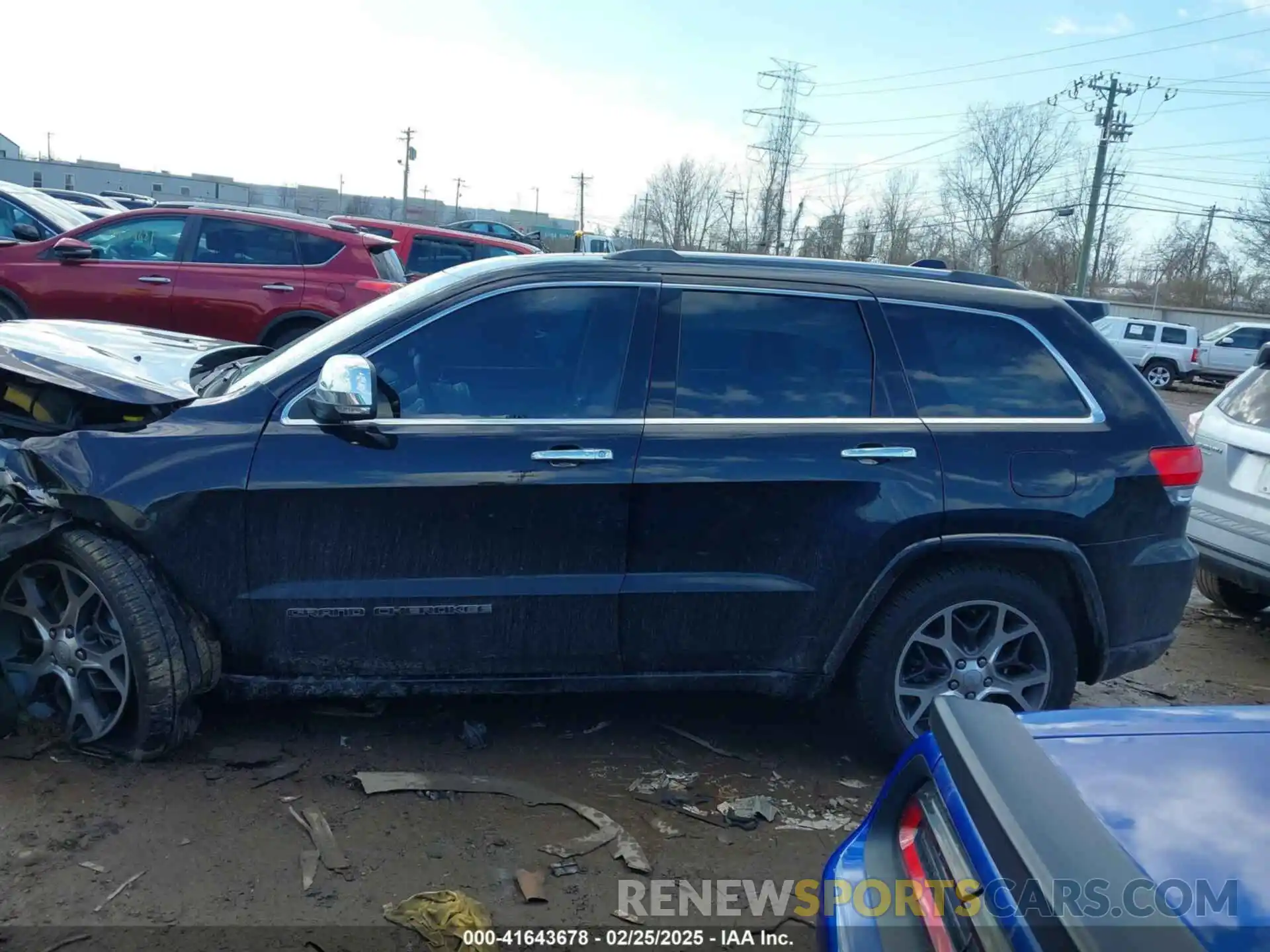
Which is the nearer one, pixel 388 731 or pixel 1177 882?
pixel 1177 882

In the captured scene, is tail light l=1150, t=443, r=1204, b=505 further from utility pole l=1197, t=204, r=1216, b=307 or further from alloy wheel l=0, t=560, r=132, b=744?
utility pole l=1197, t=204, r=1216, b=307

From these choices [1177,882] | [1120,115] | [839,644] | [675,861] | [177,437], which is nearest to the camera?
[1177,882]

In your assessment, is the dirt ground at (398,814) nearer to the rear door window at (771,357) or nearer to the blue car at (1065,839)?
the blue car at (1065,839)

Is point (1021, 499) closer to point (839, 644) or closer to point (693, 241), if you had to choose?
point (839, 644)

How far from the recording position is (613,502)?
3.54 metres

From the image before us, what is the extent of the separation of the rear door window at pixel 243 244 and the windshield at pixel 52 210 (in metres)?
1.74

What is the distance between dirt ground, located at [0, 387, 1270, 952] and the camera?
2.92m

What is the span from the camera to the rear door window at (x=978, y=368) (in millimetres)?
3811

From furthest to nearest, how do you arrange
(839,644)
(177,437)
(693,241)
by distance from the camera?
(693,241)
(839,644)
(177,437)

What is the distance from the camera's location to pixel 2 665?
144 inches

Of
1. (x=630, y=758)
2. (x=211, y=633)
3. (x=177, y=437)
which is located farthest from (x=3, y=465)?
(x=630, y=758)

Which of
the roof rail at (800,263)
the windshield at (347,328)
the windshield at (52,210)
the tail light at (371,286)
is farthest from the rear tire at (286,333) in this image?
the roof rail at (800,263)

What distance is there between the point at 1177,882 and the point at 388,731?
294cm

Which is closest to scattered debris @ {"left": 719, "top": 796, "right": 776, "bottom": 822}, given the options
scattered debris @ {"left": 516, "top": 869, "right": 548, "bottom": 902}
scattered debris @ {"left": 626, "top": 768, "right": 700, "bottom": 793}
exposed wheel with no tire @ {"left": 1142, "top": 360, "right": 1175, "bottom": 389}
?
scattered debris @ {"left": 626, "top": 768, "right": 700, "bottom": 793}
